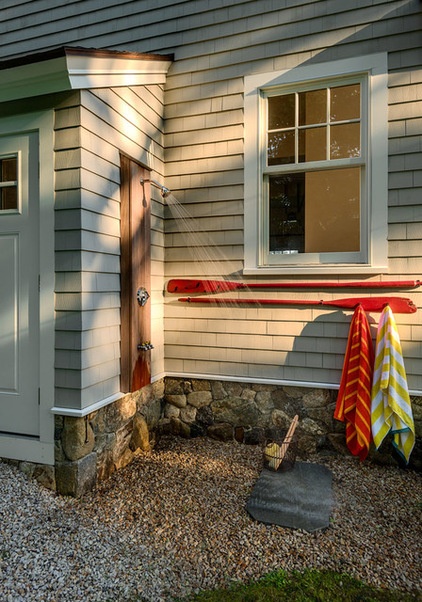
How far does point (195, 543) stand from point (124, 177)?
2470 mm

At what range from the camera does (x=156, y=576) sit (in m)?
1.95

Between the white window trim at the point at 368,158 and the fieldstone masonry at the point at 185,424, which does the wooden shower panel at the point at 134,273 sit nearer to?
the fieldstone masonry at the point at 185,424

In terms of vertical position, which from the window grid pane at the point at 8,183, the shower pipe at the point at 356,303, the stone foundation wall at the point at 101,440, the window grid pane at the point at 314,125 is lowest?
the stone foundation wall at the point at 101,440

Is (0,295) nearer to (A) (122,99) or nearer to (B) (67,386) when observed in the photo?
(B) (67,386)

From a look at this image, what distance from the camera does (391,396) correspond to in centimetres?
286

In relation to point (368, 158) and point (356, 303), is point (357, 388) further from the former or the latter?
point (368, 158)

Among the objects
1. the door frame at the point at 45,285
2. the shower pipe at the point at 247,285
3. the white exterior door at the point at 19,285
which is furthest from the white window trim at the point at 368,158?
the white exterior door at the point at 19,285

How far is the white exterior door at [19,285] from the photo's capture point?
2744 millimetres

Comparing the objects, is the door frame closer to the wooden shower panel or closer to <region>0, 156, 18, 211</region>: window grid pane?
<region>0, 156, 18, 211</region>: window grid pane

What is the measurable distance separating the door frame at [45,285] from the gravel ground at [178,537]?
0.96 feet

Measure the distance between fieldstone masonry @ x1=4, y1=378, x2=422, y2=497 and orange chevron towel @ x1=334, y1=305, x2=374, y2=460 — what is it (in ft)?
0.53

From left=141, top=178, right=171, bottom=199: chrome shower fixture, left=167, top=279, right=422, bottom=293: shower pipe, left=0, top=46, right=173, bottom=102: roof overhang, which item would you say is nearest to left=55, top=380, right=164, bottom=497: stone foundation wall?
left=167, top=279, right=422, bottom=293: shower pipe

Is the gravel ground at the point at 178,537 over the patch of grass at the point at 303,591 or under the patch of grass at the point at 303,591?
over

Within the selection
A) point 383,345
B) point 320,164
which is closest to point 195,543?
point 383,345
